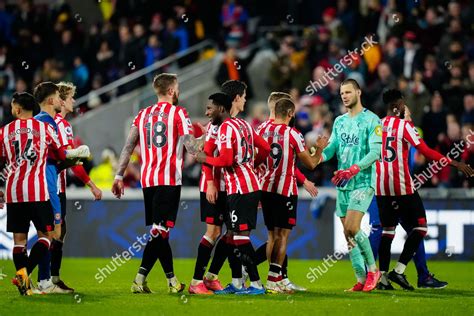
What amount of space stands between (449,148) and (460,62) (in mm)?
2291

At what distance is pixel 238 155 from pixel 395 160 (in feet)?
6.92

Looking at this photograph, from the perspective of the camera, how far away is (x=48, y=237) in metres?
11.9

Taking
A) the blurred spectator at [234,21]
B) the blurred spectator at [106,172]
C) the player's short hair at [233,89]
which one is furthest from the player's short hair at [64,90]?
the blurred spectator at [234,21]

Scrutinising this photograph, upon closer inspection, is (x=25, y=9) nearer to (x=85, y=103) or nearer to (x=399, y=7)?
(x=85, y=103)

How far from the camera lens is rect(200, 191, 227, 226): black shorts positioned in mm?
12156

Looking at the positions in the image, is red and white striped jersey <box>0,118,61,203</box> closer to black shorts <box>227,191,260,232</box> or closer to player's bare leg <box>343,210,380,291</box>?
black shorts <box>227,191,260,232</box>

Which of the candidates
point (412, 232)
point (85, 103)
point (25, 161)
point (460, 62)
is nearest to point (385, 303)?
point (412, 232)

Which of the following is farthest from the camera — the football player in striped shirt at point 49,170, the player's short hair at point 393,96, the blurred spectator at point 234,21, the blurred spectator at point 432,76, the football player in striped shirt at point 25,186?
the blurred spectator at point 234,21

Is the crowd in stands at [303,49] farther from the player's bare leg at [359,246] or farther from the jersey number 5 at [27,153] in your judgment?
the jersey number 5 at [27,153]

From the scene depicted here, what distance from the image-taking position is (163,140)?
39.7 ft

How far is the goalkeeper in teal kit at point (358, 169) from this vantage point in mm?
12250

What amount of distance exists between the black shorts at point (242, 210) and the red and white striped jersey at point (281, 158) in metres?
0.56

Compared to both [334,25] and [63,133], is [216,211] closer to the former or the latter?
[63,133]

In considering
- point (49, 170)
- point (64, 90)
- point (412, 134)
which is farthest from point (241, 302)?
point (64, 90)
